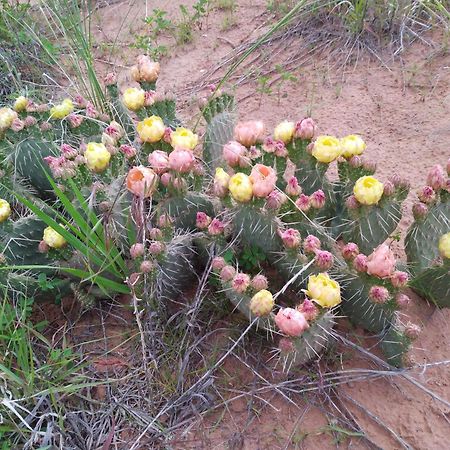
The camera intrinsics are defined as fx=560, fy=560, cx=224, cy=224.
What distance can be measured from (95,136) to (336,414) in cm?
124

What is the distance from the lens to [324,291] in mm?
1323

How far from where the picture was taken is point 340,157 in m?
1.65

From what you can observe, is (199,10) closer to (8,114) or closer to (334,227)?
(8,114)

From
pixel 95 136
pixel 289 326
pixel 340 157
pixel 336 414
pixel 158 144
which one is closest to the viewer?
pixel 289 326

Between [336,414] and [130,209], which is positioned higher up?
[130,209]

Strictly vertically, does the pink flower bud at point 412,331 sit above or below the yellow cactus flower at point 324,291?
below

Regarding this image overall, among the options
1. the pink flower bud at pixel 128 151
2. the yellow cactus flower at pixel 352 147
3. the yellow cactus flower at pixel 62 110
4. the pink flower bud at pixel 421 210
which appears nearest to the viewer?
the pink flower bud at pixel 421 210

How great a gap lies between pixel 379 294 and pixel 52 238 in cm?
93

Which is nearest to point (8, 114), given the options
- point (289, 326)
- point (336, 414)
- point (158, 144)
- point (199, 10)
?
point (158, 144)

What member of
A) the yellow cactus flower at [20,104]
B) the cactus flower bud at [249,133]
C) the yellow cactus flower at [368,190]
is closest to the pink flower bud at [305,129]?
the cactus flower bud at [249,133]

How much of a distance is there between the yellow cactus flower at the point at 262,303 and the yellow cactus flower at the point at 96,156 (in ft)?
2.13

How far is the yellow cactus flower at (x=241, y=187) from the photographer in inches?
56.8

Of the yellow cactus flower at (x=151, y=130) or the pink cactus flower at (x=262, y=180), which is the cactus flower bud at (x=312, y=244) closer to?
the pink cactus flower at (x=262, y=180)

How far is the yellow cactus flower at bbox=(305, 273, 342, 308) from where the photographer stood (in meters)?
1.32
